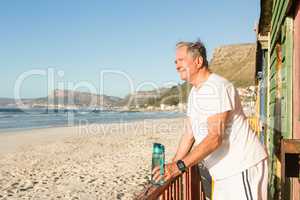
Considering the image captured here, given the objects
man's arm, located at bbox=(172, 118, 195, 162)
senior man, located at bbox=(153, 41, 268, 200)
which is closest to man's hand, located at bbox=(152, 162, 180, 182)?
senior man, located at bbox=(153, 41, 268, 200)

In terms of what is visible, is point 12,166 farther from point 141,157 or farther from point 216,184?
point 216,184

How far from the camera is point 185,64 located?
2494mm

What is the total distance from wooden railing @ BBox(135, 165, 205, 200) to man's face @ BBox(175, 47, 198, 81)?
76 centimetres

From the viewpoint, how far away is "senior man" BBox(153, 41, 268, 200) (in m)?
2.38

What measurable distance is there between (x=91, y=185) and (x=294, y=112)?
664 cm

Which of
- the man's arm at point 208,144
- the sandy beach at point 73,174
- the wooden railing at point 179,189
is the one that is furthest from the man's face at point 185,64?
the sandy beach at point 73,174

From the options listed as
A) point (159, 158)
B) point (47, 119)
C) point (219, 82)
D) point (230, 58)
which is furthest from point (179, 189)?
point (230, 58)

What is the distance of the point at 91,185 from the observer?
9.24 meters

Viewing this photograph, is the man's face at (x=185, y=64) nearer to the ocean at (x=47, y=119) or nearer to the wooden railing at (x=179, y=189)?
the wooden railing at (x=179, y=189)

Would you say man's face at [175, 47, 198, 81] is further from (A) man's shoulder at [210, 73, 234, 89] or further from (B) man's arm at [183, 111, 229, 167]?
(B) man's arm at [183, 111, 229, 167]

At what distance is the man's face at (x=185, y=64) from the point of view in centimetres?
247

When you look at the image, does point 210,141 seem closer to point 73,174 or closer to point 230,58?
point 73,174

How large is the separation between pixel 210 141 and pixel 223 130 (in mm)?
122

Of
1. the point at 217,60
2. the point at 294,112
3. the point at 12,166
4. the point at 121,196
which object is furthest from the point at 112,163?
the point at 217,60
